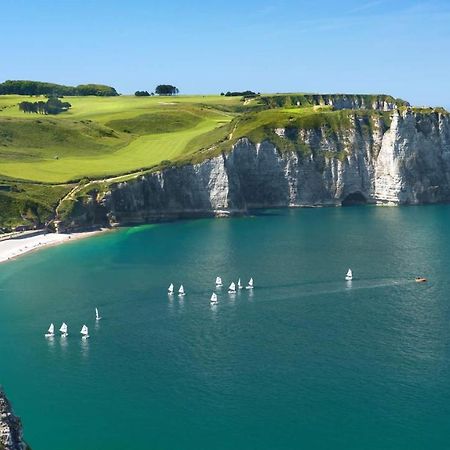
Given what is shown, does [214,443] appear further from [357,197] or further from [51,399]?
[357,197]

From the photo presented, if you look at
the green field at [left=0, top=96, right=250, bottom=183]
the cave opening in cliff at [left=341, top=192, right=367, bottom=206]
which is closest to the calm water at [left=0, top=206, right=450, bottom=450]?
the green field at [left=0, top=96, right=250, bottom=183]

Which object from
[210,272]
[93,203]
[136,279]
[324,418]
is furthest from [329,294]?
[93,203]

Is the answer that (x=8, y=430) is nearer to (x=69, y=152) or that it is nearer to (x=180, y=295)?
(x=180, y=295)

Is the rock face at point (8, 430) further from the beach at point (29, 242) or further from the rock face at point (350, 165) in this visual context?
the rock face at point (350, 165)

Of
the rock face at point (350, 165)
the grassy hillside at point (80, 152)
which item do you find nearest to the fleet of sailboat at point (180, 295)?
the grassy hillside at point (80, 152)

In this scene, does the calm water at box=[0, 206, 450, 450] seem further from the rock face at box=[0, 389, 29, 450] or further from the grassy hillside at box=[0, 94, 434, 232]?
the grassy hillside at box=[0, 94, 434, 232]

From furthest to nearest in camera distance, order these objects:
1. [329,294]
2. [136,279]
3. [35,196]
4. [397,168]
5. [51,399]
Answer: [397,168] < [35,196] < [136,279] < [329,294] < [51,399]
